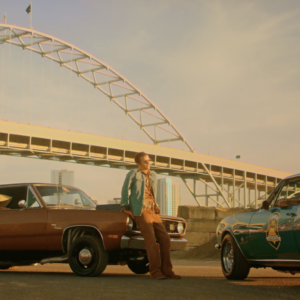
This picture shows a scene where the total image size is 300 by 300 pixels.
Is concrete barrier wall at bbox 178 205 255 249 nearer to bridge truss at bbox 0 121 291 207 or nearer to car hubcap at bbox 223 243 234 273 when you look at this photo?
car hubcap at bbox 223 243 234 273

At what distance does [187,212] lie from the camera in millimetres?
19234

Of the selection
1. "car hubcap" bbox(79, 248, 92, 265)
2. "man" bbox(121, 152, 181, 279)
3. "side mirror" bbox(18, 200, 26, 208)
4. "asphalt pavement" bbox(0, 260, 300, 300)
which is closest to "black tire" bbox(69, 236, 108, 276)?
"car hubcap" bbox(79, 248, 92, 265)

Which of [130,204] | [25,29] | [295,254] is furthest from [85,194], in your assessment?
[25,29]

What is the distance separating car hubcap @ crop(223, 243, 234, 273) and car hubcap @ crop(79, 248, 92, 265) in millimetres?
1922

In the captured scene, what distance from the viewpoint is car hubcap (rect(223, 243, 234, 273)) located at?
796 centimetres

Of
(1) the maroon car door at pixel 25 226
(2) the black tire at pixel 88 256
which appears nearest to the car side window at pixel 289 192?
(2) the black tire at pixel 88 256

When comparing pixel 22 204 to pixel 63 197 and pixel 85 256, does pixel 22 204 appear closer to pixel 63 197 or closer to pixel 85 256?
pixel 63 197

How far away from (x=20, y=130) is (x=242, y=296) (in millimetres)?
53911

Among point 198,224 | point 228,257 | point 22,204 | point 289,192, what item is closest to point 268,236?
point 289,192

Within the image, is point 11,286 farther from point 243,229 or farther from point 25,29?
point 25,29

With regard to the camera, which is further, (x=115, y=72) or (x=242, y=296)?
(x=115, y=72)

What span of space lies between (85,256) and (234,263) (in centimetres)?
213

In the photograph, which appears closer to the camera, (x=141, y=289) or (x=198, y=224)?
(x=141, y=289)

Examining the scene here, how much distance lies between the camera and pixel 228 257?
8.09 metres
